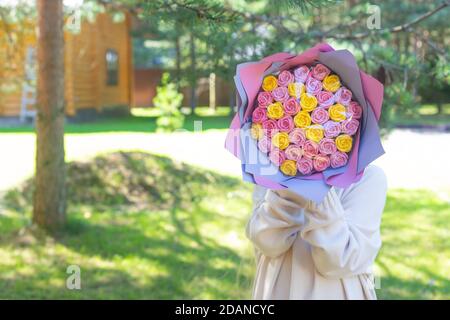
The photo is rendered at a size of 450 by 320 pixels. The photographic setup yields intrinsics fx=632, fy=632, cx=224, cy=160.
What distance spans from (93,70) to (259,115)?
1863cm

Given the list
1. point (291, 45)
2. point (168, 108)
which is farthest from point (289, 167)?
point (168, 108)

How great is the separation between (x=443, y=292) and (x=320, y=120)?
11.3ft

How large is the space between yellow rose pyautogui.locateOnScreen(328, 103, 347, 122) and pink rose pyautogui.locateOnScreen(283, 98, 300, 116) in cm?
10

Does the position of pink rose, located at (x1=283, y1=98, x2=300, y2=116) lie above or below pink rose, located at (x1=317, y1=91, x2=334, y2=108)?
below

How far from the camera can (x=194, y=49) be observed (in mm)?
4438

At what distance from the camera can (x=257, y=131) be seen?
6.42 feet

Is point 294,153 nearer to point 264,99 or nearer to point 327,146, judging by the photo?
point 327,146

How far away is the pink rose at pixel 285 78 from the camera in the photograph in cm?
198

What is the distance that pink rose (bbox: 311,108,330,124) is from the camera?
193 cm

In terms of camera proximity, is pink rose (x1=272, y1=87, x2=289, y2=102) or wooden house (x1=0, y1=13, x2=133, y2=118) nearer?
pink rose (x1=272, y1=87, x2=289, y2=102)

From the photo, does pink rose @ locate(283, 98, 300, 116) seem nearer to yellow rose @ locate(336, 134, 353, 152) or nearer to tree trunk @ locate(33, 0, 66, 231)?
yellow rose @ locate(336, 134, 353, 152)

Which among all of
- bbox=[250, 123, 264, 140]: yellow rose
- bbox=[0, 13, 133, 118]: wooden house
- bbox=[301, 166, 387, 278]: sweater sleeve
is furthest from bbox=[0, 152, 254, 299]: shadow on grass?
bbox=[0, 13, 133, 118]: wooden house

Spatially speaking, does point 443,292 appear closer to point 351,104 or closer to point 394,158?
point 351,104
